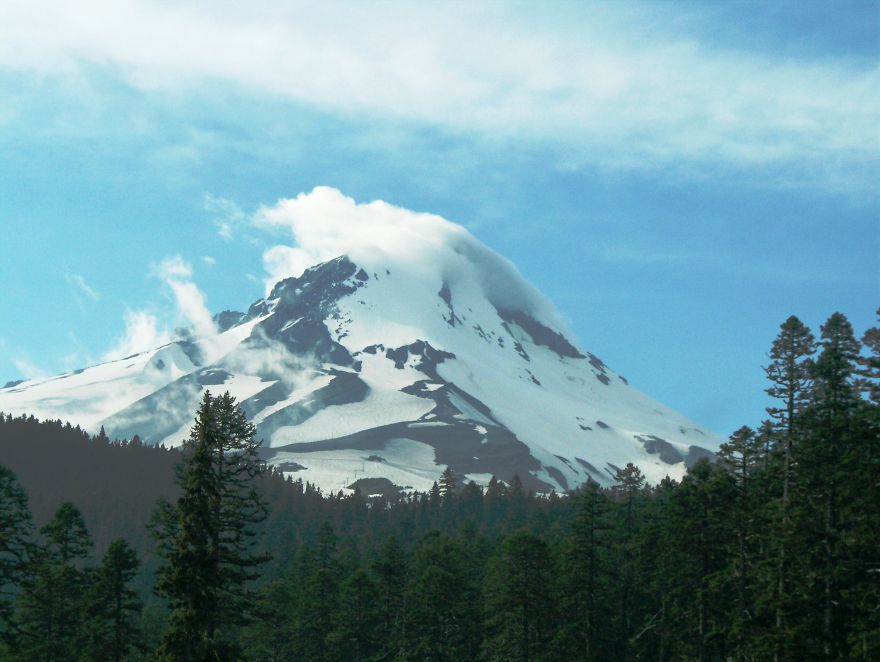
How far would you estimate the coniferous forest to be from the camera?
3594cm

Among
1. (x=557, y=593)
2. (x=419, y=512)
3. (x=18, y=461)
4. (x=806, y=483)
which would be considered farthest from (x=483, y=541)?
(x=18, y=461)

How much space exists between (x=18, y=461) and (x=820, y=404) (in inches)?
6784

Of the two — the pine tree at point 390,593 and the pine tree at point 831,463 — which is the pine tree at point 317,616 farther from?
the pine tree at point 831,463

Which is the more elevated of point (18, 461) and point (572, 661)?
point (18, 461)

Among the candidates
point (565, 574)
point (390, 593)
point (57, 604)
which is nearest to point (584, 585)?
point (565, 574)

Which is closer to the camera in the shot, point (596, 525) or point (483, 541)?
point (596, 525)

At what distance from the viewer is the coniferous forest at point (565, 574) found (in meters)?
35.9

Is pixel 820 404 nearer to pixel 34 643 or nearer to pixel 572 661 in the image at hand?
pixel 572 661

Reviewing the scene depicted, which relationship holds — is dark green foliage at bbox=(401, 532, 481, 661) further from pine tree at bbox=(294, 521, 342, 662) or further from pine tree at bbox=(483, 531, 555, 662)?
pine tree at bbox=(294, 521, 342, 662)

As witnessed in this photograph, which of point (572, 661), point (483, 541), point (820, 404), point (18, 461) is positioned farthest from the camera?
point (18, 461)

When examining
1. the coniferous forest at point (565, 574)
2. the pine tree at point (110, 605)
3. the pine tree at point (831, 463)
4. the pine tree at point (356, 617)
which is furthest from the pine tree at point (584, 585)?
the pine tree at point (110, 605)

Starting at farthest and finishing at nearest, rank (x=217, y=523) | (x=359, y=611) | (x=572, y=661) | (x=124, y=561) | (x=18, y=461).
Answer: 1. (x=18, y=461)
2. (x=359, y=611)
3. (x=572, y=661)
4. (x=124, y=561)
5. (x=217, y=523)

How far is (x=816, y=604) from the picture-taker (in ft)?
126

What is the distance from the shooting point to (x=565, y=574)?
208ft
